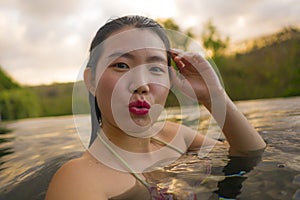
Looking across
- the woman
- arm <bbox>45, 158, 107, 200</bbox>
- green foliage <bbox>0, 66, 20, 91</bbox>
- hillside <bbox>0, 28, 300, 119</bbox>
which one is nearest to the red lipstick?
the woman

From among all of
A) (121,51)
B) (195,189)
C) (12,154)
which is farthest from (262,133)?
(12,154)

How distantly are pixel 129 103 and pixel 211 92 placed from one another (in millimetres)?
751

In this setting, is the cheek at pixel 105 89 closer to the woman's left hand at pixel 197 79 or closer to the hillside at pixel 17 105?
the woman's left hand at pixel 197 79

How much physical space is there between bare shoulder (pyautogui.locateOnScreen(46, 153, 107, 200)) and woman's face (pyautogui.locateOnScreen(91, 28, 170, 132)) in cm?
32

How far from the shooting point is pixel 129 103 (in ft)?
5.43

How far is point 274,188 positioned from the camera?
5.21 ft

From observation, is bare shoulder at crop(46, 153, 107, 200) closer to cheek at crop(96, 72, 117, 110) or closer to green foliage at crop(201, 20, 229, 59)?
cheek at crop(96, 72, 117, 110)

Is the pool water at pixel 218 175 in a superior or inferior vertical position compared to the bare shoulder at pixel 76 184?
inferior

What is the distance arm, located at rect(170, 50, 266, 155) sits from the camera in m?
2.17

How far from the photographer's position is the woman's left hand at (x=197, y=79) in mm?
2166

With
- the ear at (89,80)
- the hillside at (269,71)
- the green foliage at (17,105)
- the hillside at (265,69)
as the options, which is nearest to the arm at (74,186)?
the ear at (89,80)

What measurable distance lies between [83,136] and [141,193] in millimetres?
770

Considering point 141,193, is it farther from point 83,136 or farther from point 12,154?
point 12,154

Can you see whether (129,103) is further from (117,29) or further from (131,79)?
(117,29)
